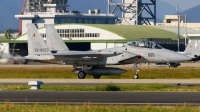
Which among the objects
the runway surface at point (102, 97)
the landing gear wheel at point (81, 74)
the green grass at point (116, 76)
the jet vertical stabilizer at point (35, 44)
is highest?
the jet vertical stabilizer at point (35, 44)

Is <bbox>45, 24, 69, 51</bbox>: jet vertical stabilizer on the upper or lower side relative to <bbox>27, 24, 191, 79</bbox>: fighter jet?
upper

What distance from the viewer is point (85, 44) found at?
426ft

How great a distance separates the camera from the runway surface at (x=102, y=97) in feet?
92.6

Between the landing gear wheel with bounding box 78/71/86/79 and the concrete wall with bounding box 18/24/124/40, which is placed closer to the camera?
the landing gear wheel with bounding box 78/71/86/79

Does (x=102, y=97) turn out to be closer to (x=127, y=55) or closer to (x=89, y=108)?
(x=89, y=108)

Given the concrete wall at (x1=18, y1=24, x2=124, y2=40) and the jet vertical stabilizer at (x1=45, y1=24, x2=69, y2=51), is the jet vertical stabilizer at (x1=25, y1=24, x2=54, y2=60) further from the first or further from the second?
the concrete wall at (x1=18, y1=24, x2=124, y2=40)

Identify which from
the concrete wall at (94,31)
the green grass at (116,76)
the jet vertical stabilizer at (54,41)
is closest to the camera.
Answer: the green grass at (116,76)

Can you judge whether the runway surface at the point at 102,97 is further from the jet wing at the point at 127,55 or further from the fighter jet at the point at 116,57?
the jet wing at the point at 127,55

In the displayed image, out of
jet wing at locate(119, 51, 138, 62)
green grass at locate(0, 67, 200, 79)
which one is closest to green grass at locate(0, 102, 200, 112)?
jet wing at locate(119, 51, 138, 62)

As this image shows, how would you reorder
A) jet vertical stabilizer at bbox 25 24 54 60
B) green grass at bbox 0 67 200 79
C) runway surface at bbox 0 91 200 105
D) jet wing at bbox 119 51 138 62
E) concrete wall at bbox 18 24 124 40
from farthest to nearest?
concrete wall at bbox 18 24 124 40
jet vertical stabilizer at bbox 25 24 54 60
green grass at bbox 0 67 200 79
jet wing at bbox 119 51 138 62
runway surface at bbox 0 91 200 105

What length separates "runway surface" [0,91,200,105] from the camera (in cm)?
2823

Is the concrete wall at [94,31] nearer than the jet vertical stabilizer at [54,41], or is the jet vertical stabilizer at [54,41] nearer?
the jet vertical stabilizer at [54,41]

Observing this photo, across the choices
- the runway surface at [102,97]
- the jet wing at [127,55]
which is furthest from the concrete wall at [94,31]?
the runway surface at [102,97]

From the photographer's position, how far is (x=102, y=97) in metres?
30.7
